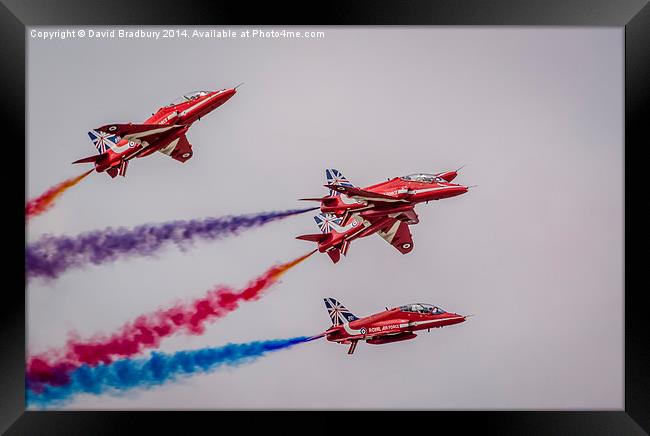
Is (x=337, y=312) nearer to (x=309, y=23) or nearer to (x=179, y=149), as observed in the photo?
(x=179, y=149)

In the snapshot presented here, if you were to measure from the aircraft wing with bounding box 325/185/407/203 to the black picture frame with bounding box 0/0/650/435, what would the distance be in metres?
2.98

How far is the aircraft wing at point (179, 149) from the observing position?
1545 centimetres

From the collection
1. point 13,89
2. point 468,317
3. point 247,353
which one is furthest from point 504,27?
point 13,89

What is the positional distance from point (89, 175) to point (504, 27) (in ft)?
27.6

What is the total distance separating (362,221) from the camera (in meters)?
15.5

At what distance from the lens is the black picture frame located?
46.2ft

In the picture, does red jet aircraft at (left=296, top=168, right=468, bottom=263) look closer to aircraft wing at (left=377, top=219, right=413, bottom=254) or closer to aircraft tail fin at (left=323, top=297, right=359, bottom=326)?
aircraft wing at (left=377, top=219, right=413, bottom=254)

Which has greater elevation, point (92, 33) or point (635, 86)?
point (92, 33)

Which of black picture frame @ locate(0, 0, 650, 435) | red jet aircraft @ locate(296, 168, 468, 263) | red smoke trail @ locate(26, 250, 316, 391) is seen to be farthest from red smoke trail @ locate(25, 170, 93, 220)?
red jet aircraft @ locate(296, 168, 468, 263)

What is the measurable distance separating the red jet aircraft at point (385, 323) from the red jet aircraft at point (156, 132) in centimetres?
443

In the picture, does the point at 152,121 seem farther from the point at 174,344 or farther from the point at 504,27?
the point at 504,27

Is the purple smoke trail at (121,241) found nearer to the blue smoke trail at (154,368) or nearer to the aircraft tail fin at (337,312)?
the aircraft tail fin at (337,312)

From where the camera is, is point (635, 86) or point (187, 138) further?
point (187, 138)

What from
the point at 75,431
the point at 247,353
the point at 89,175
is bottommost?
the point at 75,431
